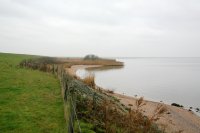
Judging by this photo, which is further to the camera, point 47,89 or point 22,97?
point 47,89

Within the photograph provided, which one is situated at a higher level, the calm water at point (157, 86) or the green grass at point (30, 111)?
the green grass at point (30, 111)

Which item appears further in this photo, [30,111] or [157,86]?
[157,86]

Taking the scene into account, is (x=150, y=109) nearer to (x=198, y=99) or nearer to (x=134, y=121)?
(x=198, y=99)

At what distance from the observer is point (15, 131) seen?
8.73m

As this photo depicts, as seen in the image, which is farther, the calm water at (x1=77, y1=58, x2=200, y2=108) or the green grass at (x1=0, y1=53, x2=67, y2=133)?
the calm water at (x1=77, y1=58, x2=200, y2=108)

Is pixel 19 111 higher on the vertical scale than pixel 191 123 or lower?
higher

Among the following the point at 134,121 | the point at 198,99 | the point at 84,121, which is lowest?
the point at 198,99

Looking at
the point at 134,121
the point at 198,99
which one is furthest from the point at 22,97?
the point at 198,99

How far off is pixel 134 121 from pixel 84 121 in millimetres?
4302

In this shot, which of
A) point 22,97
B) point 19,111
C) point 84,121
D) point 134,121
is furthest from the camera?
point 22,97

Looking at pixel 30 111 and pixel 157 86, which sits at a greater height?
pixel 30 111

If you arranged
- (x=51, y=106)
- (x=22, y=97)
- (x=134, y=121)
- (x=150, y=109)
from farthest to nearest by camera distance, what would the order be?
1. (x=150, y=109)
2. (x=22, y=97)
3. (x=51, y=106)
4. (x=134, y=121)

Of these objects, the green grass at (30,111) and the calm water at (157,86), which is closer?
the green grass at (30,111)

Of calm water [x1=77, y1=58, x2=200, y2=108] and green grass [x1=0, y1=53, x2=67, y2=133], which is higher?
green grass [x1=0, y1=53, x2=67, y2=133]
